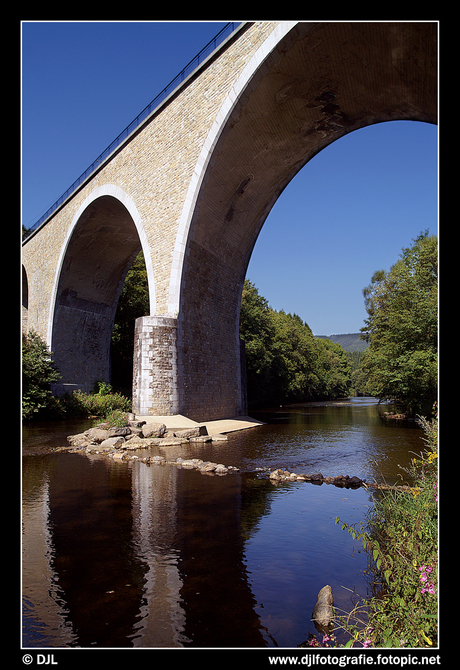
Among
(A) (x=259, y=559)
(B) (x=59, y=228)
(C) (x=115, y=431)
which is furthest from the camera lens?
(B) (x=59, y=228)

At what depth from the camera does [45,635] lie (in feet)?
7.51

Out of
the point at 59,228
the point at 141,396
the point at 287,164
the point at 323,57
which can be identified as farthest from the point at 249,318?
the point at 323,57

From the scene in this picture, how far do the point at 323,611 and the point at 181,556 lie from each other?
4.21ft

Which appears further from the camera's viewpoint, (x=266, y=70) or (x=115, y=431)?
(x=266, y=70)

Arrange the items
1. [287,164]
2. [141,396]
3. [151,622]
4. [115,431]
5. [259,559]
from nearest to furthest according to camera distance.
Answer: [151,622], [259,559], [115,431], [141,396], [287,164]

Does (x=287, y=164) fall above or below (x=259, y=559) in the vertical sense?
above

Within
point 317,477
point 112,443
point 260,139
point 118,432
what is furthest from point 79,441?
point 260,139

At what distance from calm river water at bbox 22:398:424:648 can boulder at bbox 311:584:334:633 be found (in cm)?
6

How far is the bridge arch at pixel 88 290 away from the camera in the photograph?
20.6m

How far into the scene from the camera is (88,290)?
23.2 metres

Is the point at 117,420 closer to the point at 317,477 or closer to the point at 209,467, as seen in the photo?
the point at 209,467
